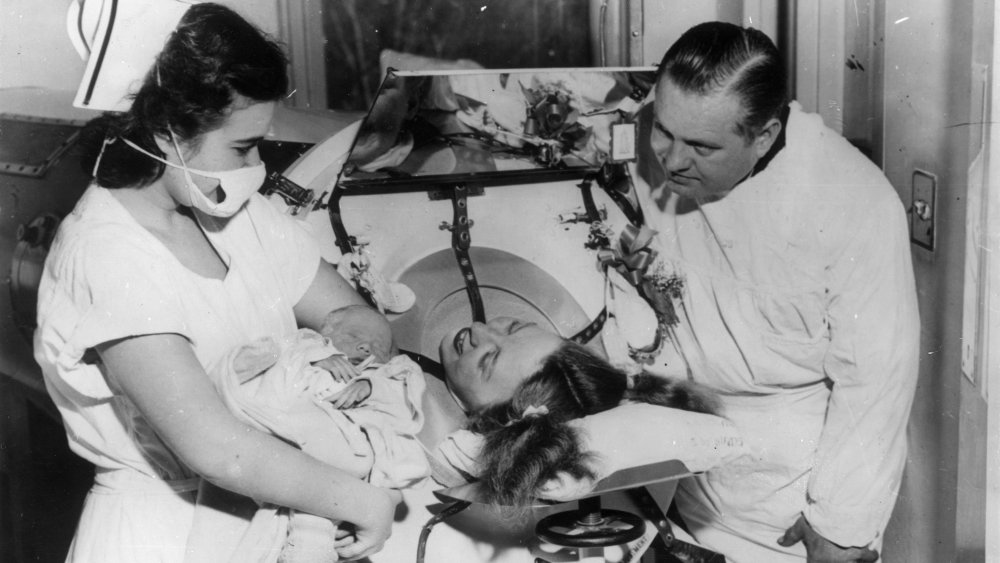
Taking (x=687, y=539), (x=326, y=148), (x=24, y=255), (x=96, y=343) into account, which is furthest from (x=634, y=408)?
(x=24, y=255)

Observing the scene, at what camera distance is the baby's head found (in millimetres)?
1656

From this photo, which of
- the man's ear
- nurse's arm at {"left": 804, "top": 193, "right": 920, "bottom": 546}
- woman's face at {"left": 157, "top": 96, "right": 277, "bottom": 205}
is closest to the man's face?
the man's ear

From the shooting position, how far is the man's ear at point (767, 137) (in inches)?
69.0

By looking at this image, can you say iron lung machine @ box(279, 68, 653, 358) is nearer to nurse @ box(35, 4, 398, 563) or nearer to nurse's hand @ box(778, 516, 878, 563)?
nurse @ box(35, 4, 398, 563)

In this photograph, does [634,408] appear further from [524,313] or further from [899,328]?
[899,328]

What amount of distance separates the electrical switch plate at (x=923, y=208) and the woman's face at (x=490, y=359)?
0.77m

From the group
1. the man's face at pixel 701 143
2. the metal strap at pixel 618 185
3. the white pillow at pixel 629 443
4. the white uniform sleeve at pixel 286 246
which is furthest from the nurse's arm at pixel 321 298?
the man's face at pixel 701 143

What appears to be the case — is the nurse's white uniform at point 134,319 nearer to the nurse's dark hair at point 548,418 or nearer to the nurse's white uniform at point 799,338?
the nurse's dark hair at point 548,418

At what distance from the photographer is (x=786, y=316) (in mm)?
1822

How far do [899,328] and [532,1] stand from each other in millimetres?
1000

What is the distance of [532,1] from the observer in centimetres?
183

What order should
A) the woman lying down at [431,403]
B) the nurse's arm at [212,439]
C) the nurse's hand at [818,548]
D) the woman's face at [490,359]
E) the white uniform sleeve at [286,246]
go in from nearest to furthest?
1. the nurse's arm at [212,439]
2. the woman lying down at [431,403]
3. the white uniform sleeve at [286,246]
4. the woman's face at [490,359]
5. the nurse's hand at [818,548]

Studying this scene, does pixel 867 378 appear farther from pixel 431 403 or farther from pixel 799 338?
pixel 431 403

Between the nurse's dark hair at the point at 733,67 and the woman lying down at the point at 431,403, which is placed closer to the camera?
the woman lying down at the point at 431,403
